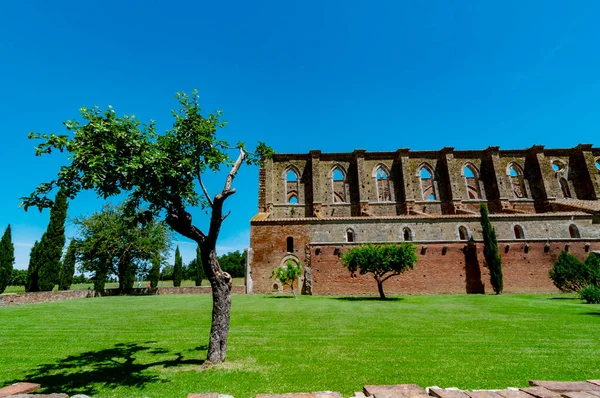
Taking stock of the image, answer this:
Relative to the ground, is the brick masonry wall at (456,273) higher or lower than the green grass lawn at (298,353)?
higher

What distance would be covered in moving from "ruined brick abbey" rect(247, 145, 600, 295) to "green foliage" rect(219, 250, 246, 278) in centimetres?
5513

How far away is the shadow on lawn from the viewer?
510 cm

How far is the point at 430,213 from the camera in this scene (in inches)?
1307

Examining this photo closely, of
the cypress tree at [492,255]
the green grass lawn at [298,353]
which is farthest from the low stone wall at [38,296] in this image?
the cypress tree at [492,255]

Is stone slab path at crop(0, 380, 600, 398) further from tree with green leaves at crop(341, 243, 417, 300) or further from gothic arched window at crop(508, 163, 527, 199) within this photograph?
gothic arched window at crop(508, 163, 527, 199)

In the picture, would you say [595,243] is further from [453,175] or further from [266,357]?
[266,357]

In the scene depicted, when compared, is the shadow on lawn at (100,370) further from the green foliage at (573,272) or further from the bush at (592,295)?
the green foliage at (573,272)

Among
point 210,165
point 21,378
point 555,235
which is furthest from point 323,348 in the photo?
point 555,235

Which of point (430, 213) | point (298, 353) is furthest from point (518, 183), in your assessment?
point (298, 353)

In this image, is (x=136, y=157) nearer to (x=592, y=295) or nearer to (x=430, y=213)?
(x=592, y=295)

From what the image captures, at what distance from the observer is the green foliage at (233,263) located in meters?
83.3

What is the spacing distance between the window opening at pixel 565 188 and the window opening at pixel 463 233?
1954 centimetres

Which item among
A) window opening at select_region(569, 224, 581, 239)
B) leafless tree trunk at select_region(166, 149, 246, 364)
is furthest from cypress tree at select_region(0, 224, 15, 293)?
window opening at select_region(569, 224, 581, 239)

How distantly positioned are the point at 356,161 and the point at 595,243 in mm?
21946
